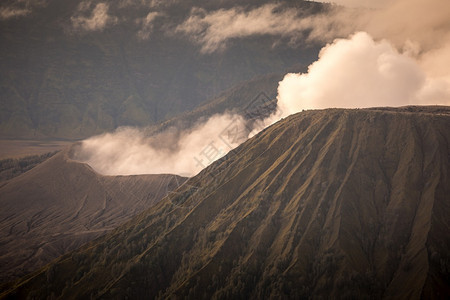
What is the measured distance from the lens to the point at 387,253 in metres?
186

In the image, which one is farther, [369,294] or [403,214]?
[403,214]

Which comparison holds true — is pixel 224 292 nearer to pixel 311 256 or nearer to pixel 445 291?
pixel 311 256

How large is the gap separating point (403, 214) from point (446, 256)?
90.0 feet

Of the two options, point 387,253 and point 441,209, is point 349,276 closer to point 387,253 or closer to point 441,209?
point 387,253

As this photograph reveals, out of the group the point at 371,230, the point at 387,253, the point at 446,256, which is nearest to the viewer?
the point at 446,256

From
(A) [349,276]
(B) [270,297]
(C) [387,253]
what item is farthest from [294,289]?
(C) [387,253]

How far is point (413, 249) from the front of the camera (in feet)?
598

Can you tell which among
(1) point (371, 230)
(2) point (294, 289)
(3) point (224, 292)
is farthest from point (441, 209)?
(3) point (224, 292)

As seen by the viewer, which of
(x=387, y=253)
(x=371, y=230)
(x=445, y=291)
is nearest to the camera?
(x=445, y=291)

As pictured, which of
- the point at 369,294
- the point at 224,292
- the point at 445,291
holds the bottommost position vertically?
the point at 445,291

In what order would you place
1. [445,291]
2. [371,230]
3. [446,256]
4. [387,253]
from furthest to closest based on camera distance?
[371,230], [387,253], [446,256], [445,291]

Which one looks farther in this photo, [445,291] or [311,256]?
[311,256]

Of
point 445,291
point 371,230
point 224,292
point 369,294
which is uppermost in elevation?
point 224,292

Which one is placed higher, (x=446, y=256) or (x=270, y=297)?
(x=270, y=297)
